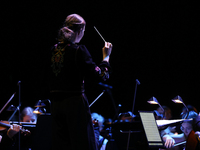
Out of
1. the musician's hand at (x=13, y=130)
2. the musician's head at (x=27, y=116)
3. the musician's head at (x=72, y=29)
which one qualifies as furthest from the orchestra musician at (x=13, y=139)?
the musician's head at (x=27, y=116)

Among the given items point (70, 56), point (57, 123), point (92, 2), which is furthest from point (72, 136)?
point (92, 2)

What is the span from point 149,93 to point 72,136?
208 inches

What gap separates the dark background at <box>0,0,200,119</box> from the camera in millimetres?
5625

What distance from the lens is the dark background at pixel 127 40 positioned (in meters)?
5.62

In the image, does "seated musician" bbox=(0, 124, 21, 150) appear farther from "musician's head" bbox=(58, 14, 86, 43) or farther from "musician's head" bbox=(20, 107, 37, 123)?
"musician's head" bbox=(20, 107, 37, 123)

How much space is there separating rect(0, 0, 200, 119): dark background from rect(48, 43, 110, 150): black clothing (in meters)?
3.92

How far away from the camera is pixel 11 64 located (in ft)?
19.1

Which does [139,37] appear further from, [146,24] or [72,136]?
[72,136]

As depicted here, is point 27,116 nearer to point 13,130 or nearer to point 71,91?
point 13,130

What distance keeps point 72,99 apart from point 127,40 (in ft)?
16.8

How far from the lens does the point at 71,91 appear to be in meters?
1.54

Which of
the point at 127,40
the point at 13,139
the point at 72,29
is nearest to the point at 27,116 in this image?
the point at 13,139

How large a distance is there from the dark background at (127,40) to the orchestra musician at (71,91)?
3.88 metres

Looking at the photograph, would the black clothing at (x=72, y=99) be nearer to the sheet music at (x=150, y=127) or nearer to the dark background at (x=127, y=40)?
the sheet music at (x=150, y=127)
